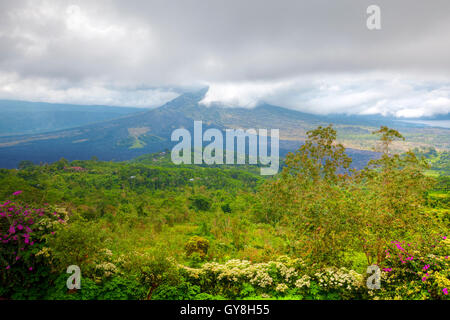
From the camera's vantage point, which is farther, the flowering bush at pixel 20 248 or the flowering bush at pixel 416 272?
the flowering bush at pixel 20 248

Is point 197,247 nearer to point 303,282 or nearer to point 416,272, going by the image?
point 303,282

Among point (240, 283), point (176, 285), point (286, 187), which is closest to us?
point (176, 285)

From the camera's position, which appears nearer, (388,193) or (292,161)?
(388,193)

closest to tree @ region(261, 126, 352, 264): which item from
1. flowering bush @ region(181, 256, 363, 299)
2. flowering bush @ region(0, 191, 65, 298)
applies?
flowering bush @ region(181, 256, 363, 299)

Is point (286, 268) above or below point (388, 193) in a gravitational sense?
below

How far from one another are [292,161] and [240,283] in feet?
30.5

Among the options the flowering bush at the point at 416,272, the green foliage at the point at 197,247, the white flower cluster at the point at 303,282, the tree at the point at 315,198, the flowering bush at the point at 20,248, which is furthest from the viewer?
the green foliage at the point at 197,247

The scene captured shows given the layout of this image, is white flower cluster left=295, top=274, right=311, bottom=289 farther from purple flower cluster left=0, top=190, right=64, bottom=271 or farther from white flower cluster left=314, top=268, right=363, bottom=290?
purple flower cluster left=0, top=190, right=64, bottom=271

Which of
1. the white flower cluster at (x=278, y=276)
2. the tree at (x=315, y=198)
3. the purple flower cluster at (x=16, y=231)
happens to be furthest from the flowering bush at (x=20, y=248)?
the tree at (x=315, y=198)

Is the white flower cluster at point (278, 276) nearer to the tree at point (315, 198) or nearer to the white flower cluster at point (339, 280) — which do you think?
the white flower cluster at point (339, 280)

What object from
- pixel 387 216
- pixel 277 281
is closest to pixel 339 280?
pixel 277 281

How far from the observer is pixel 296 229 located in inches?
305
